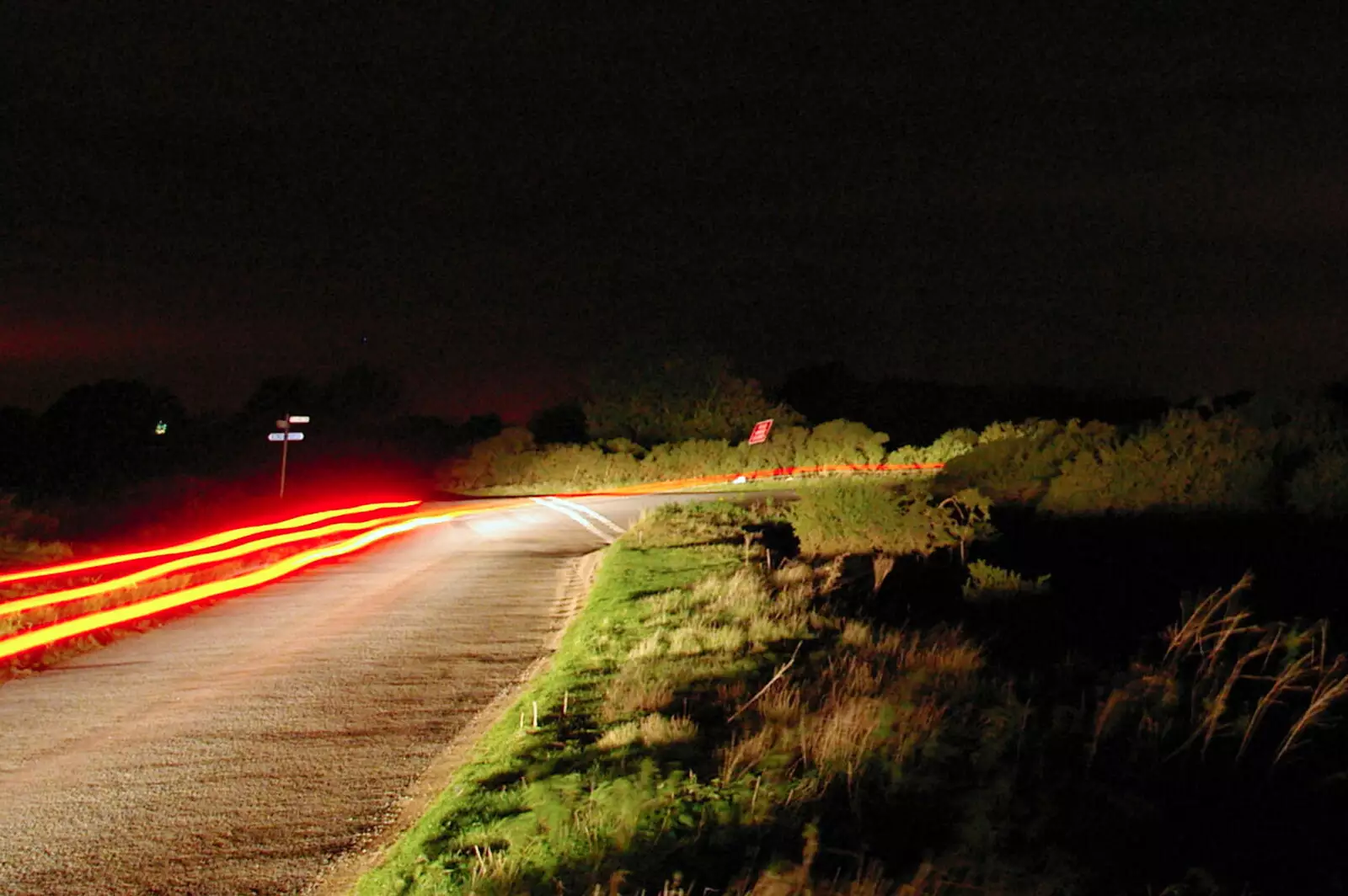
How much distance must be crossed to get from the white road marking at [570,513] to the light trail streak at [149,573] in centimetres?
463

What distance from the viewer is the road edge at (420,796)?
15.3 feet

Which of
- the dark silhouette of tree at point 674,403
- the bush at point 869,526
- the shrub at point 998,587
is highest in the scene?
the dark silhouette of tree at point 674,403

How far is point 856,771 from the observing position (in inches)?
225

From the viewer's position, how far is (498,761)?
591 cm

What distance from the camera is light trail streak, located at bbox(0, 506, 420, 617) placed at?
998 cm

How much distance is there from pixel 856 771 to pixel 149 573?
9.81 m

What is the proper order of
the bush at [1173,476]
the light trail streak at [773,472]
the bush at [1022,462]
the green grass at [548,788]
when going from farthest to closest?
the light trail streak at [773,472] → the bush at [1022,462] → the bush at [1173,476] → the green grass at [548,788]

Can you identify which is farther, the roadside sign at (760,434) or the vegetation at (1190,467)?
the roadside sign at (760,434)

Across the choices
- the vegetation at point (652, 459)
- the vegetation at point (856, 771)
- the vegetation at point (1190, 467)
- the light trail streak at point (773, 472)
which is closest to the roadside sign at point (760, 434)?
the vegetation at point (652, 459)

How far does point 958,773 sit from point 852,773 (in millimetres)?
726

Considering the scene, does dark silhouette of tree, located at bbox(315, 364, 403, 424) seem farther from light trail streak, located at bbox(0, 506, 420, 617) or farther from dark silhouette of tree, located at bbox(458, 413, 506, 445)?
light trail streak, located at bbox(0, 506, 420, 617)

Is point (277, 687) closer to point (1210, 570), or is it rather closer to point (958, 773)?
point (958, 773)

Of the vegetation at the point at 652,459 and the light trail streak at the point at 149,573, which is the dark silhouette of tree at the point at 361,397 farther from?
the light trail streak at the point at 149,573

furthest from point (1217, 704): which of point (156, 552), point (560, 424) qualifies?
point (560, 424)
